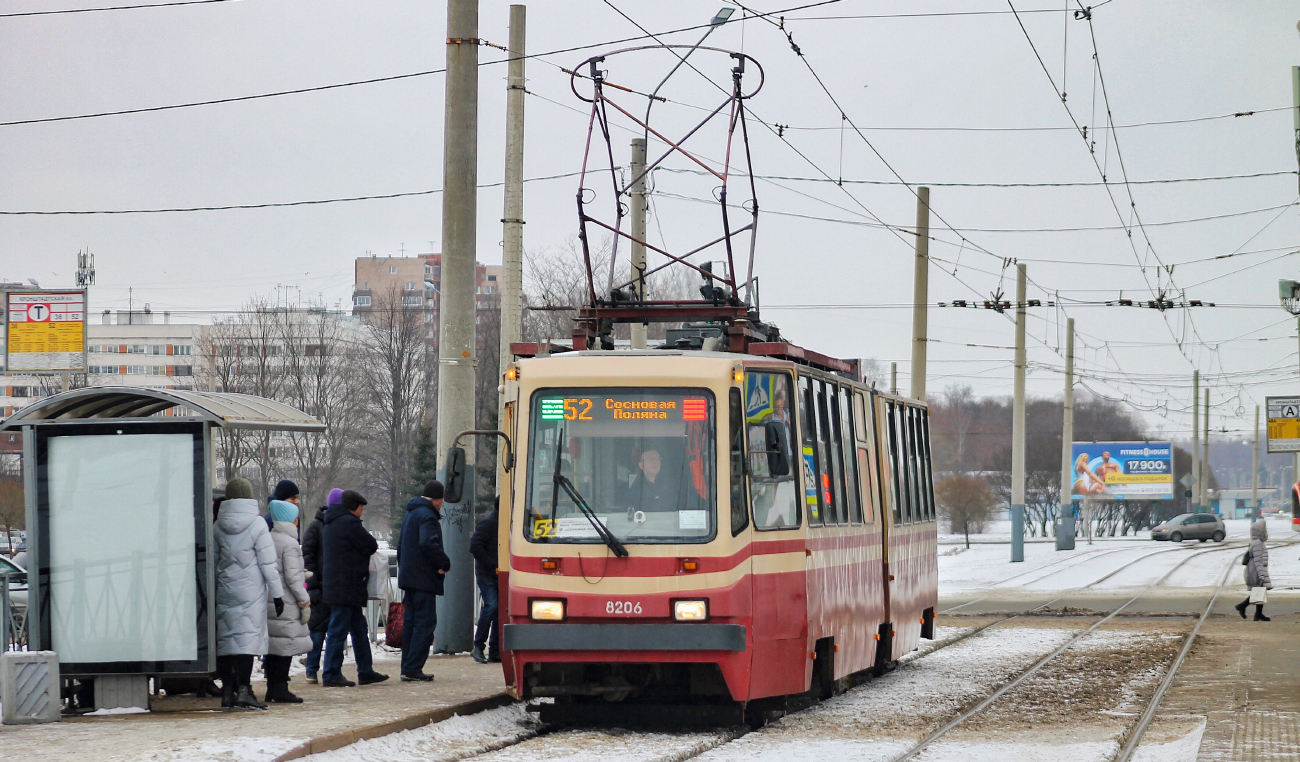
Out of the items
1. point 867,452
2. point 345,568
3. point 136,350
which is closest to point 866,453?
point 867,452

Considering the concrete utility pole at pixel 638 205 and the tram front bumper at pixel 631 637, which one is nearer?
the tram front bumper at pixel 631 637

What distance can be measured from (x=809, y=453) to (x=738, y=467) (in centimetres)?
121

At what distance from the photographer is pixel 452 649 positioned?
16.4m

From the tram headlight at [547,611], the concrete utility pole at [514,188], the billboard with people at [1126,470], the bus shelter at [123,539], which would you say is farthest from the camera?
the billboard with people at [1126,470]

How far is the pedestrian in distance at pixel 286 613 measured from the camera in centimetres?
1154

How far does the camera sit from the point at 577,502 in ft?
37.1

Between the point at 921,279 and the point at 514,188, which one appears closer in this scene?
the point at 514,188

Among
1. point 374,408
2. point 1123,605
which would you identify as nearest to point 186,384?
point 374,408

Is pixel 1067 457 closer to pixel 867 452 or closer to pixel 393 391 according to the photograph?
pixel 393 391

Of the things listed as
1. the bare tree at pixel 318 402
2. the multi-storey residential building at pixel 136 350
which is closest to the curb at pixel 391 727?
the bare tree at pixel 318 402

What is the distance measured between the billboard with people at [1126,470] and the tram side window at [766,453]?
69691 mm

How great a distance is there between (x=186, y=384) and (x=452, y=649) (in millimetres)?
100310

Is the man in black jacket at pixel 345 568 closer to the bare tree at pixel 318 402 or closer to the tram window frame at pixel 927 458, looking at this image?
the tram window frame at pixel 927 458

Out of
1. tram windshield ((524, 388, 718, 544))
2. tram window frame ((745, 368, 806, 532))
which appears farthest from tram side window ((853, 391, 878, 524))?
tram windshield ((524, 388, 718, 544))
